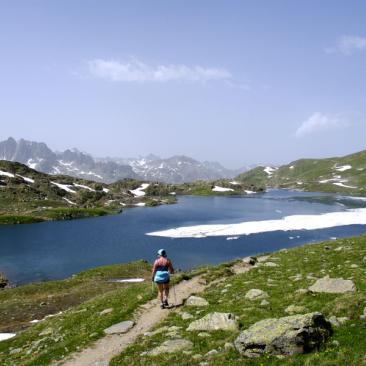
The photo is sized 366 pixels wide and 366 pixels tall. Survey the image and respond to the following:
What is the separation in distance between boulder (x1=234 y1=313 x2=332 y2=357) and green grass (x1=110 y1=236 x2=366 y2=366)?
350 mm

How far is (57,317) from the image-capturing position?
32844 millimetres

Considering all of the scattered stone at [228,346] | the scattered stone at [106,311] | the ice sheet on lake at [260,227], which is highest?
the scattered stone at [228,346]

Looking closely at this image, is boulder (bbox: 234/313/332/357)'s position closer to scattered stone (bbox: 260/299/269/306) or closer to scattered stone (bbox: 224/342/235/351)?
scattered stone (bbox: 224/342/235/351)

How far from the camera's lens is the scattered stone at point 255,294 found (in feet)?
83.8

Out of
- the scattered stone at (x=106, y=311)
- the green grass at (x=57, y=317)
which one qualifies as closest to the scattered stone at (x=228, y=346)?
the green grass at (x=57, y=317)

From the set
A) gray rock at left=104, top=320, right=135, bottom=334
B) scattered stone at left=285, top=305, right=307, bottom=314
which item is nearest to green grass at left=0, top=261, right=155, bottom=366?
gray rock at left=104, top=320, right=135, bottom=334

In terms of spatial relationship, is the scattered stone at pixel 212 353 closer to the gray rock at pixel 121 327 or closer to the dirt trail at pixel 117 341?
the dirt trail at pixel 117 341

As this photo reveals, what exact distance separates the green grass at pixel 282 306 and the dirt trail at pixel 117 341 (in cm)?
106

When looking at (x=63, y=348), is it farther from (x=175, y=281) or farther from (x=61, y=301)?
(x=61, y=301)

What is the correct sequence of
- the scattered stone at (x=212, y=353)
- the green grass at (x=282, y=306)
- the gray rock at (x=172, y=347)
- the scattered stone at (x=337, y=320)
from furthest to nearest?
the gray rock at (x=172, y=347), the scattered stone at (x=337, y=320), the scattered stone at (x=212, y=353), the green grass at (x=282, y=306)

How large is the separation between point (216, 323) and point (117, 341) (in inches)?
231

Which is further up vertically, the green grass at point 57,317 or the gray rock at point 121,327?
the gray rock at point 121,327

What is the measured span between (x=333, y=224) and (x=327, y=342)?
406ft

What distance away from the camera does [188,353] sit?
59.4 feet
